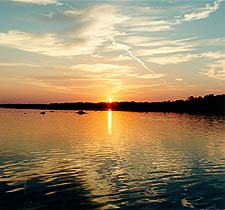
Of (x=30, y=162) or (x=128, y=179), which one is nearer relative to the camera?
(x=128, y=179)

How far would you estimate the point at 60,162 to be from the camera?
36781 mm

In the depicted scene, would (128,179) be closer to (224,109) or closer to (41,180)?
(41,180)

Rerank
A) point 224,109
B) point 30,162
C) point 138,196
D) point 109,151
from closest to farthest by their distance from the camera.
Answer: point 138,196
point 30,162
point 109,151
point 224,109

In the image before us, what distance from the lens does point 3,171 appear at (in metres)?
31.4

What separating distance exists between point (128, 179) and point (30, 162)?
13.0 m

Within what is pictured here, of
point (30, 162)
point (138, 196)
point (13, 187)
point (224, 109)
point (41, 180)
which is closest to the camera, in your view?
point (138, 196)

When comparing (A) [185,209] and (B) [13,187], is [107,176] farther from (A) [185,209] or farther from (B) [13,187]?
(A) [185,209]

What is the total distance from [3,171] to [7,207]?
35.5 ft

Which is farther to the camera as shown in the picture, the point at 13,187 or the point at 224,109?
the point at 224,109

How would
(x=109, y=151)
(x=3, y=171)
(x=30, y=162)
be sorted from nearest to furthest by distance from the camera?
1. (x=3, y=171)
2. (x=30, y=162)
3. (x=109, y=151)

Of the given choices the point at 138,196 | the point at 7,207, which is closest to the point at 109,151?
the point at 138,196

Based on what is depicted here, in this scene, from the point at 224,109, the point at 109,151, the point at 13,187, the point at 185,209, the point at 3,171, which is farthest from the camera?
the point at 224,109

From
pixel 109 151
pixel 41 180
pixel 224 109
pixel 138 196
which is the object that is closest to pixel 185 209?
pixel 138 196

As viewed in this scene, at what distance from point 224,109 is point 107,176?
17307 cm
